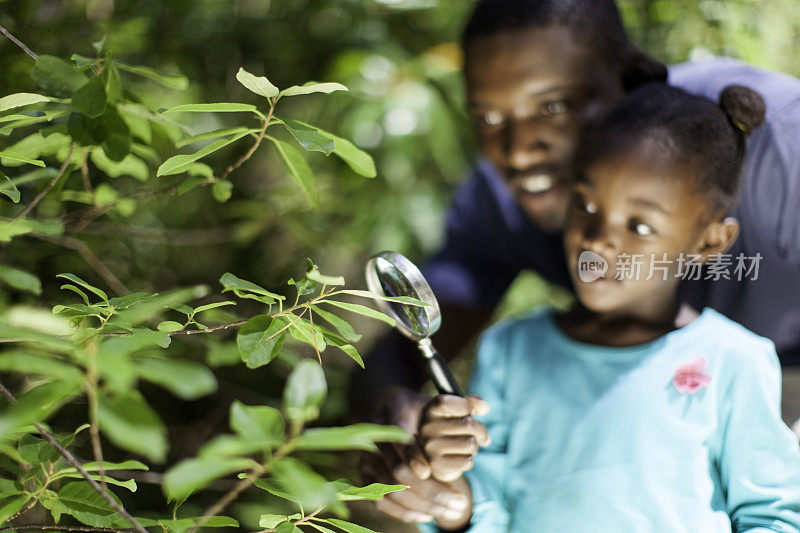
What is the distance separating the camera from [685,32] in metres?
1.04

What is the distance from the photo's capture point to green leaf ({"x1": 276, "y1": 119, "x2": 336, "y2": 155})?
18.6 inches

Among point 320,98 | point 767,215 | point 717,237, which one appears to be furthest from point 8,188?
point 320,98

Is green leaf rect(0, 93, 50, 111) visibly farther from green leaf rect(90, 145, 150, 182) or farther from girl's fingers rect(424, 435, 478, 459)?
girl's fingers rect(424, 435, 478, 459)

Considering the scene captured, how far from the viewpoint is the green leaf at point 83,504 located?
477 mm

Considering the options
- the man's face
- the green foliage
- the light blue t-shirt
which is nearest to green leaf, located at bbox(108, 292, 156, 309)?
the green foliage

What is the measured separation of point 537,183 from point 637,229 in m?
0.22

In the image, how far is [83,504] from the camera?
0.48 m

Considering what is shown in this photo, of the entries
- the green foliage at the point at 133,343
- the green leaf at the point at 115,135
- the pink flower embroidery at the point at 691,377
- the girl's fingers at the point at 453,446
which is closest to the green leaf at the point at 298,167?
the green foliage at the point at 133,343

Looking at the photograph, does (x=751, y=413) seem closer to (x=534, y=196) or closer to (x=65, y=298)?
(x=534, y=196)

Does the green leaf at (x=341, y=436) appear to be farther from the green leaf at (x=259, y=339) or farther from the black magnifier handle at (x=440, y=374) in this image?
the black magnifier handle at (x=440, y=374)

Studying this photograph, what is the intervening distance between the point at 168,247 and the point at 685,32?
1.02 meters

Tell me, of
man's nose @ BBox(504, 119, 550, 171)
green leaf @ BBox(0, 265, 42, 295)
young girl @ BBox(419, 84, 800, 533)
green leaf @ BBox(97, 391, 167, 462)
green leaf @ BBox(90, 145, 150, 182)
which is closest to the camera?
green leaf @ BBox(97, 391, 167, 462)

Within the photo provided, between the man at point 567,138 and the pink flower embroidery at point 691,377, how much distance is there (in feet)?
0.37

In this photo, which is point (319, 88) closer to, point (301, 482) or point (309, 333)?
point (309, 333)
